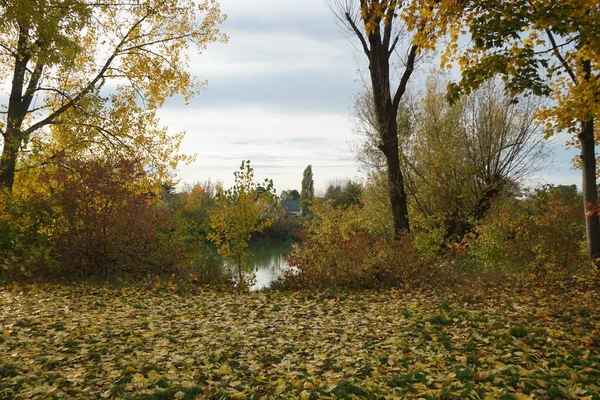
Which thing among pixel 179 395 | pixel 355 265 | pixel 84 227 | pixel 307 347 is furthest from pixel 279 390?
pixel 84 227

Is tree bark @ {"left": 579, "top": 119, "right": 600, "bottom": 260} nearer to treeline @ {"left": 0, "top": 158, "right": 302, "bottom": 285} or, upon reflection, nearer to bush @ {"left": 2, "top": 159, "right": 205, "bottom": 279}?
treeline @ {"left": 0, "top": 158, "right": 302, "bottom": 285}

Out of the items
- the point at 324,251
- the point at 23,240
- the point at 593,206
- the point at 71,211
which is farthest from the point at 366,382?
the point at 23,240

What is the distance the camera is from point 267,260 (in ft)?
72.1

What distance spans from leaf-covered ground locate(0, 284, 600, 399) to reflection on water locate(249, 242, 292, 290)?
5.38m

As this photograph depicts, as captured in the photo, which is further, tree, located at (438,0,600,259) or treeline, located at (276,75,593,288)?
treeline, located at (276,75,593,288)

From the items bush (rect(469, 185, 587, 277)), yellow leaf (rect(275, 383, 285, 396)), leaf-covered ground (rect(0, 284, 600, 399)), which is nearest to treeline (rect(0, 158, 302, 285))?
leaf-covered ground (rect(0, 284, 600, 399))

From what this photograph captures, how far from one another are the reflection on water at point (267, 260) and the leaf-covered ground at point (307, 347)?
5.38 m

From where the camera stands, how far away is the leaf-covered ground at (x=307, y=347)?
3.75 metres

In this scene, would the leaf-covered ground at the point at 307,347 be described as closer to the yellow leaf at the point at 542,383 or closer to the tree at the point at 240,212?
the yellow leaf at the point at 542,383

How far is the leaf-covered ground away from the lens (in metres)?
3.75

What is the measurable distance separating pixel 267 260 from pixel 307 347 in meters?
17.1

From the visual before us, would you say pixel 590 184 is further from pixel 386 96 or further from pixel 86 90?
pixel 86 90

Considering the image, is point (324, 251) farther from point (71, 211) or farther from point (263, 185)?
point (71, 211)

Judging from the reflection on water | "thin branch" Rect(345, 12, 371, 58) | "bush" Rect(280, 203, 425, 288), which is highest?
"thin branch" Rect(345, 12, 371, 58)
